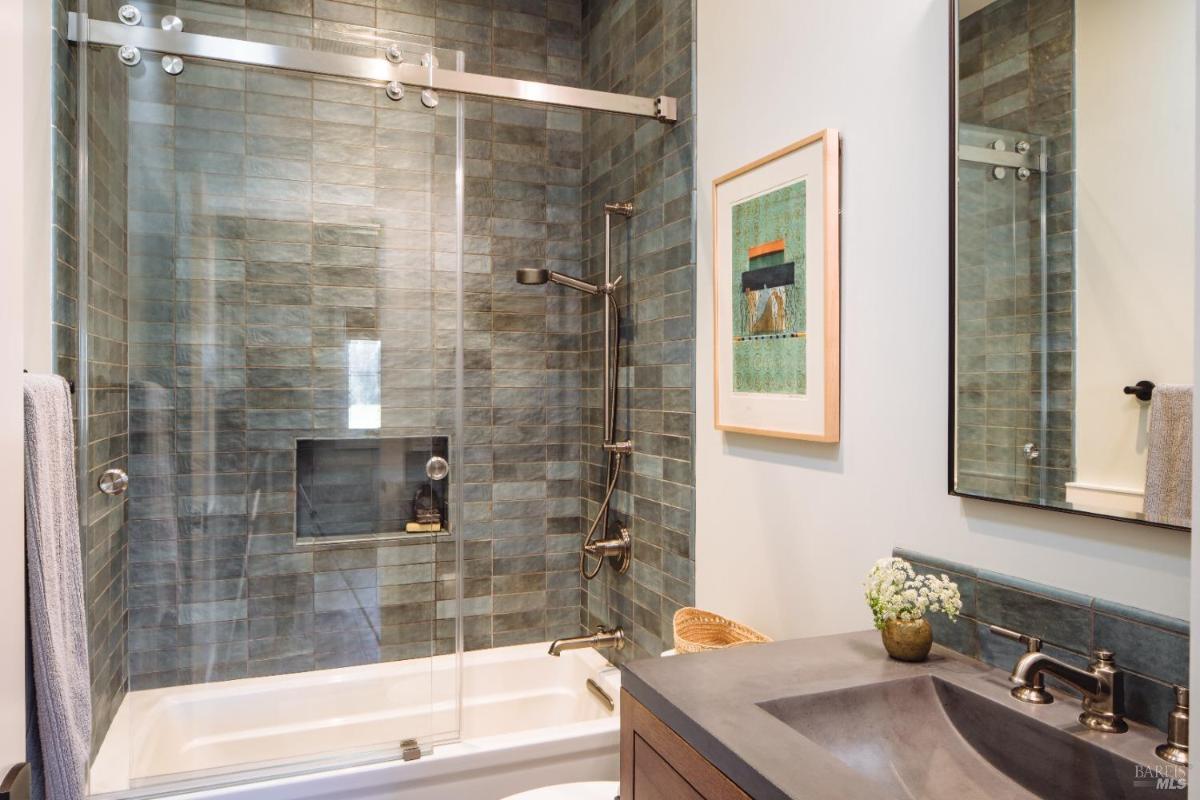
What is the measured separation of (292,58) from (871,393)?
5.59ft

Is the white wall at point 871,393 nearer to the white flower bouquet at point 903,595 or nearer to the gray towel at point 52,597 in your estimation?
the white flower bouquet at point 903,595

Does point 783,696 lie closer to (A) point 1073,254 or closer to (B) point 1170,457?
(B) point 1170,457

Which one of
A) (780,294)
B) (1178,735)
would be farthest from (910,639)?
(780,294)

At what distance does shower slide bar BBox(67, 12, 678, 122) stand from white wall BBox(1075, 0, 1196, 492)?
1539mm

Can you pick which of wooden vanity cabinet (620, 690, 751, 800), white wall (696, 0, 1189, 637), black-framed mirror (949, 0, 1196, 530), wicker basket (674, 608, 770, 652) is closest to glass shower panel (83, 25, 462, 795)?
wicker basket (674, 608, 770, 652)

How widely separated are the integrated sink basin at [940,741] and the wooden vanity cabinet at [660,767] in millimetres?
144

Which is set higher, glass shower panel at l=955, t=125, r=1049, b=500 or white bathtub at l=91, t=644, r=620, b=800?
glass shower panel at l=955, t=125, r=1049, b=500

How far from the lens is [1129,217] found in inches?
41.4

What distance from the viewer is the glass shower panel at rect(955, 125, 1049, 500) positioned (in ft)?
3.93

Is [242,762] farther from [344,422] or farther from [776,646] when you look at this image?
[776,646]

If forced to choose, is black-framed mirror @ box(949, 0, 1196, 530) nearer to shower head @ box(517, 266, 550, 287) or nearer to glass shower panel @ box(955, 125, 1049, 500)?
glass shower panel @ box(955, 125, 1049, 500)

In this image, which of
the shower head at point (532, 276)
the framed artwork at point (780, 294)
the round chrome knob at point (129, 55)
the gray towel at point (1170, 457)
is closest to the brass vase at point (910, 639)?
the gray towel at point (1170, 457)

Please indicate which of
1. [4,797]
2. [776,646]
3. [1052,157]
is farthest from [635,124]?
[4,797]

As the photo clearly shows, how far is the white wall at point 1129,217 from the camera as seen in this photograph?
99 centimetres
